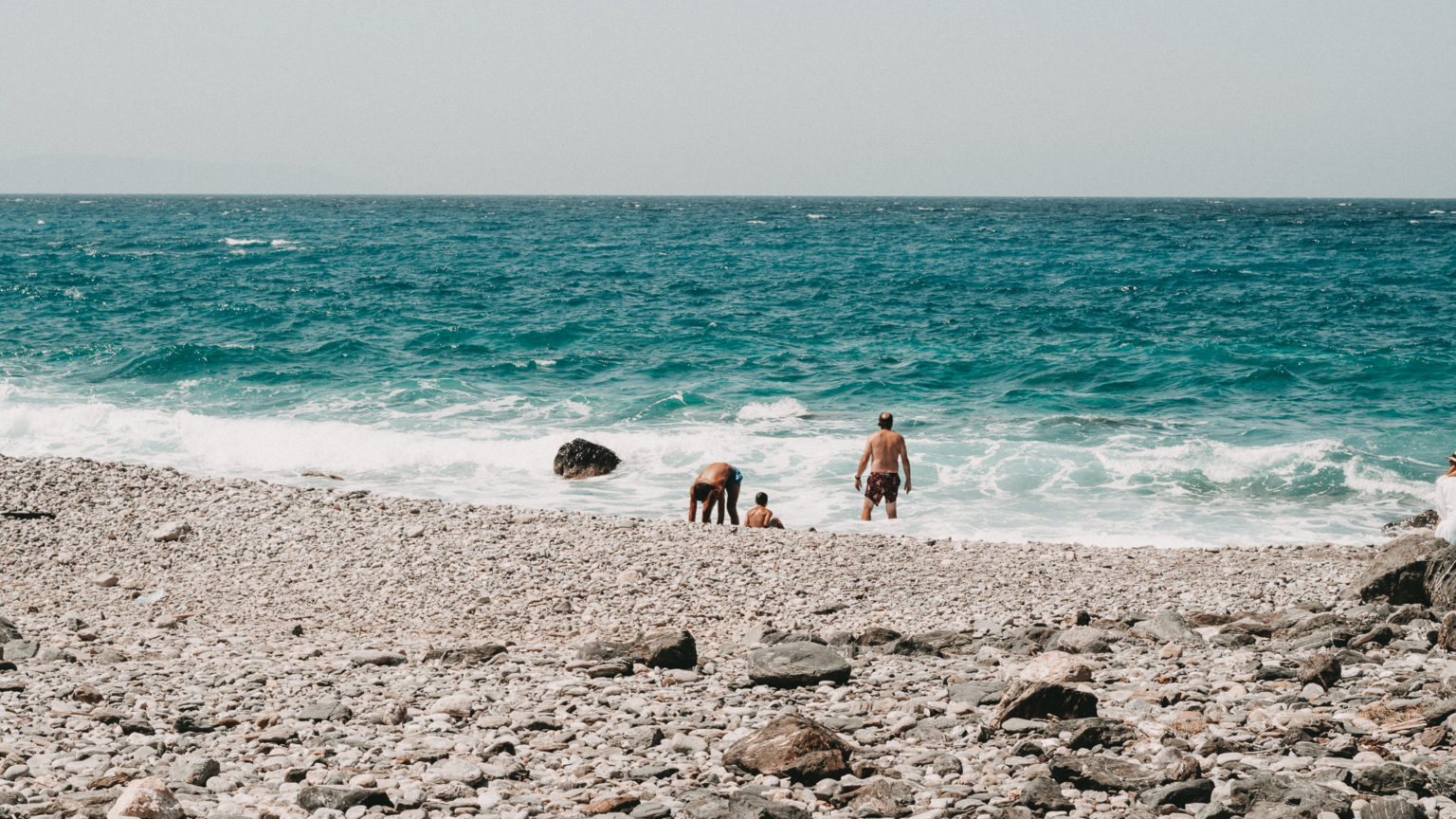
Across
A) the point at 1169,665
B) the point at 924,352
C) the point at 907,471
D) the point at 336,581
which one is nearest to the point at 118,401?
the point at 336,581

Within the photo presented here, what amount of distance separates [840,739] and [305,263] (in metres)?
47.2

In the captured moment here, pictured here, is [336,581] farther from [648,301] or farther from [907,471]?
[648,301]

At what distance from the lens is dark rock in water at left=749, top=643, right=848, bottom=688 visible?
21.6 feet

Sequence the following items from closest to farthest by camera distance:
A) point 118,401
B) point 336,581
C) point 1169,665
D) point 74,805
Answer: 1. point 74,805
2. point 1169,665
3. point 336,581
4. point 118,401

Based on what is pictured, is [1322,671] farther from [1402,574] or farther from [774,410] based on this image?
[774,410]

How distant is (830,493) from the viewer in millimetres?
15008

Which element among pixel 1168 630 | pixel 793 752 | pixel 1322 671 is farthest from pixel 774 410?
pixel 793 752

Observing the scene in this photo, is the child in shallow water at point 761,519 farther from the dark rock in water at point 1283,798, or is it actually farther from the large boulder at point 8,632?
the dark rock in water at point 1283,798

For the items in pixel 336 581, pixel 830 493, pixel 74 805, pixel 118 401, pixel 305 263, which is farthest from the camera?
pixel 305 263

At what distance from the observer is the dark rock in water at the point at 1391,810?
4246 mm

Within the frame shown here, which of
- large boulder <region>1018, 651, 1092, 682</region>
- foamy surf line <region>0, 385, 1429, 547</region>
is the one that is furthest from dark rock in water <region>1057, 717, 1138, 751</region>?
foamy surf line <region>0, 385, 1429, 547</region>

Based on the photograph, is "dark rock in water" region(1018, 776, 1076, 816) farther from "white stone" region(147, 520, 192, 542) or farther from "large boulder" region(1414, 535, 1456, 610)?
"white stone" region(147, 520, 192, 542)

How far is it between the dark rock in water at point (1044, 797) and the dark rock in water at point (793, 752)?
0.85 metres

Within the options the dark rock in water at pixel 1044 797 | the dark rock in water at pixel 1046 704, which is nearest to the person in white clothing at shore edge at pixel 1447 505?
the dark rock in water at pixel 1046 704
